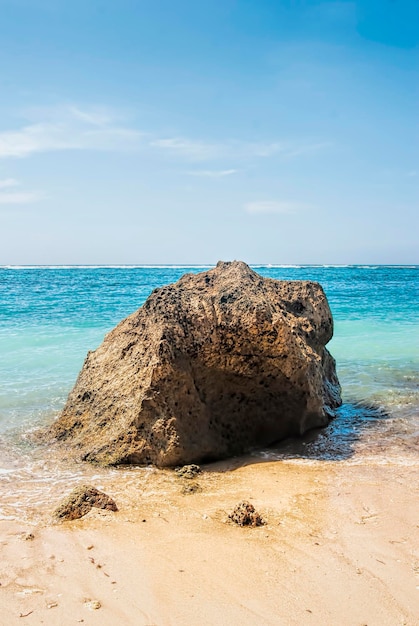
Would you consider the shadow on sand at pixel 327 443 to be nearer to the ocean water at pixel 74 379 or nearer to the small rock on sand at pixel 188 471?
the ocean water at pixel 74 379

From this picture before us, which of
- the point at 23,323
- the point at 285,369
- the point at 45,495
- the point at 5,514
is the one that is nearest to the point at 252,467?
the point at 285,369

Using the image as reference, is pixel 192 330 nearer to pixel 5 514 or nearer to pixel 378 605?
pixel 5 514

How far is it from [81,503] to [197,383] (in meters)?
1.74

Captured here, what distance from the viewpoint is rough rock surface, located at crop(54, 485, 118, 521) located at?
340 centimetres

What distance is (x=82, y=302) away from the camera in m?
19.4

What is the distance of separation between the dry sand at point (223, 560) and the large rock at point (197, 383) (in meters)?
0.62

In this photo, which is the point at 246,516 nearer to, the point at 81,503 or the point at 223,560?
the point at 223,560

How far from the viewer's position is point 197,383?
491cm

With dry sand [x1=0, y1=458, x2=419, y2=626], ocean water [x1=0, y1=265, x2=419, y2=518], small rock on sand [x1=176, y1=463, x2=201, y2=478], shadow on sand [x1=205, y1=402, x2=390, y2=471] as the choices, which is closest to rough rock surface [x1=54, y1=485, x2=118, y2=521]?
dry sand [x1=0, y1=458, x2=419, y2=626]

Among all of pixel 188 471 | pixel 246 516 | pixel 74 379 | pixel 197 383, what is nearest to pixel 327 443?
pixel 197 383

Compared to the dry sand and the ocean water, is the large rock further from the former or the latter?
the dry sand

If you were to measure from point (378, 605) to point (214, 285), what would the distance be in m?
3.63

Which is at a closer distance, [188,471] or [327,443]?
[188,471]

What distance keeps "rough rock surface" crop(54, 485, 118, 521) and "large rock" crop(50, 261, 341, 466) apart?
824 mm
